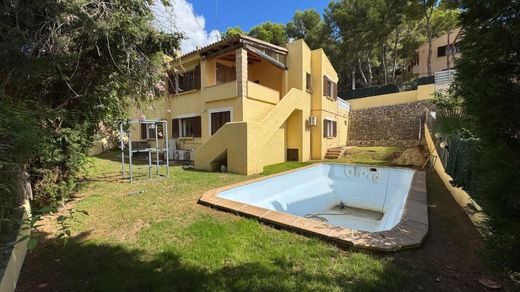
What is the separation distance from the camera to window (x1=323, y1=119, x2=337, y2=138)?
17.4 metres

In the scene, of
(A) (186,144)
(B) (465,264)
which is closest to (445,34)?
(A) (186,144)

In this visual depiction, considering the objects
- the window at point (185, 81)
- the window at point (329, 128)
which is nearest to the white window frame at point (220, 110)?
the window at point (185, 81)

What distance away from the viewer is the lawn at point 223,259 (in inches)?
119

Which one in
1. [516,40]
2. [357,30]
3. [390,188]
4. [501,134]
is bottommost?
[390,188]

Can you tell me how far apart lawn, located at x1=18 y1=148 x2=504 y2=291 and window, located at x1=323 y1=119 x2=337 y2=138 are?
12.1 metres

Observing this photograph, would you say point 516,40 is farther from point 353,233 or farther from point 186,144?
point 186,144

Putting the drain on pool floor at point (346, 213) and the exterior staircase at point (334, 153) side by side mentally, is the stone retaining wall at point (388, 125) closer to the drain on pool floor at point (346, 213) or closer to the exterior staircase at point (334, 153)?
the exterior staircase at point (334, 153)

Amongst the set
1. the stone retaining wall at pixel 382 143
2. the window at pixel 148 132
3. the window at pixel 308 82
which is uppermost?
the window at pixel 308 82

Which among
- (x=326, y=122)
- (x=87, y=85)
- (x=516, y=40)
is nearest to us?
(x=516, y=40)

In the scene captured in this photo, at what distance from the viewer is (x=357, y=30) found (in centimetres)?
2481

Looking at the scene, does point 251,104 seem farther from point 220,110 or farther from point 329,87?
point 329,87

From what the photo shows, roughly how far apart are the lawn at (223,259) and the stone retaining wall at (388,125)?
676 inches

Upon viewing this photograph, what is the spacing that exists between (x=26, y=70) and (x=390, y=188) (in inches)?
487

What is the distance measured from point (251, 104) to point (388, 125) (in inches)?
573
